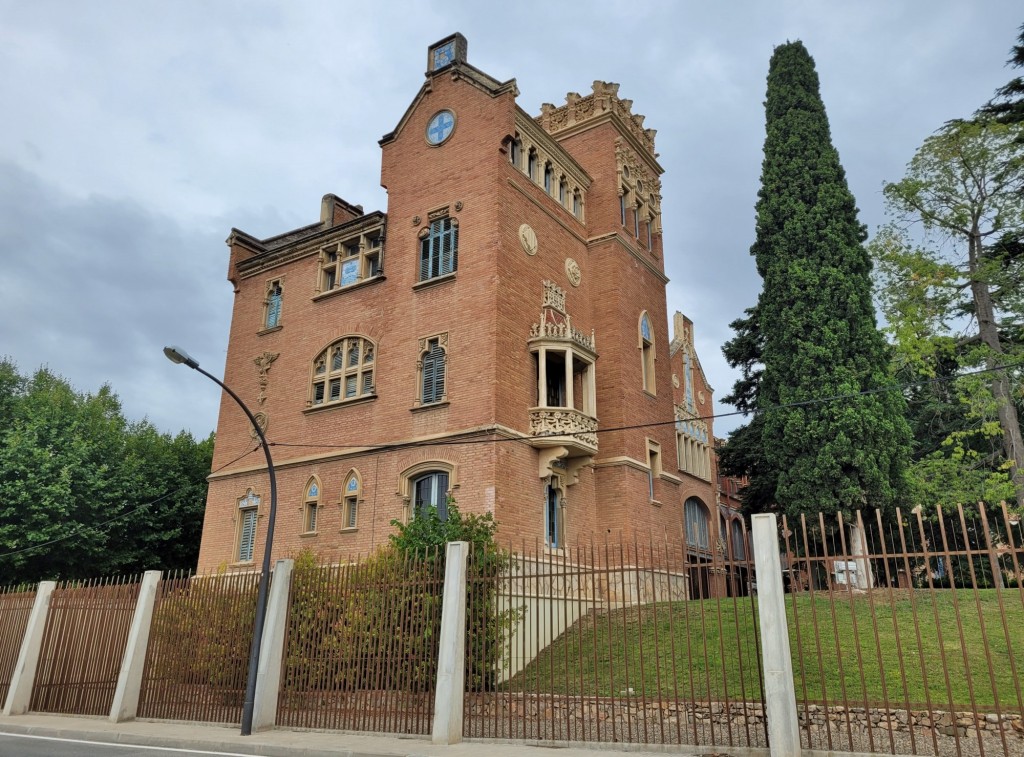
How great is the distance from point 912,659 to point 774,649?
19.6 ft

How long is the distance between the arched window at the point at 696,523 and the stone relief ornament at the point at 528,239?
450 inches

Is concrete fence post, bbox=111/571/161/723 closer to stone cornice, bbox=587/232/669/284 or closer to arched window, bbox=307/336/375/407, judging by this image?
arched window, bbox=307/336/375/407

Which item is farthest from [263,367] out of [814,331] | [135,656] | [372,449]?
[814,331]

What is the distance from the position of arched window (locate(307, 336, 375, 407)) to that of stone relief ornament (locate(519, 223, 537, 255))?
5.56 meters

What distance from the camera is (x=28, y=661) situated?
1631cm

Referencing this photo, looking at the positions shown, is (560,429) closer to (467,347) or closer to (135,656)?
(467,347)

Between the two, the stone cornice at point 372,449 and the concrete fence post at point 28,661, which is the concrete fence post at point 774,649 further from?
the concrete fence post at point 28,661

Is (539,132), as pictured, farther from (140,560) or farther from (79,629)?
(140,560)

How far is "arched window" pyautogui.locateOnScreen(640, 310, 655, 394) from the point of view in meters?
25.9

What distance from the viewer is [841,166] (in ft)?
79.9

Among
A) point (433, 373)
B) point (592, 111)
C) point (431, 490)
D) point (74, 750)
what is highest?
point (592, 111)

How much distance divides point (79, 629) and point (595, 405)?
14320 mm

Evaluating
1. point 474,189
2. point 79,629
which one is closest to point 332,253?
point 474,189

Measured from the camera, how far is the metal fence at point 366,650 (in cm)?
1191
